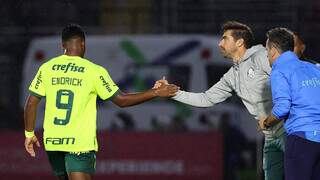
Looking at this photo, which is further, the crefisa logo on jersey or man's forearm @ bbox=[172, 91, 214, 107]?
man's forearm @ bbox=[172, 91, 214, 107]

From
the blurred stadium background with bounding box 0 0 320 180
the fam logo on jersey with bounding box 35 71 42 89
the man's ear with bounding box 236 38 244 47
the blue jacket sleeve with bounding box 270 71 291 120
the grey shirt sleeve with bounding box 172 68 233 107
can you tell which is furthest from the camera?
the blurred stadium background with bounding box 0 0 320 180

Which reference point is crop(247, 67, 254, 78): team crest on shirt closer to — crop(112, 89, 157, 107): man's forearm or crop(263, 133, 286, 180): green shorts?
crop(263, 133, 286, 180): green shorts

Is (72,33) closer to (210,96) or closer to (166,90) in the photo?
(166,90)

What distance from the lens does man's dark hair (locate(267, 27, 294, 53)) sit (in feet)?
29.1

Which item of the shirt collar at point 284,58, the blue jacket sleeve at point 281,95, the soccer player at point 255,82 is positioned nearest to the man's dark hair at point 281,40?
the shirt collar at point 284,58

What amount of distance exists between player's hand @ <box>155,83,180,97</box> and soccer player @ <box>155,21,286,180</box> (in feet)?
1.67

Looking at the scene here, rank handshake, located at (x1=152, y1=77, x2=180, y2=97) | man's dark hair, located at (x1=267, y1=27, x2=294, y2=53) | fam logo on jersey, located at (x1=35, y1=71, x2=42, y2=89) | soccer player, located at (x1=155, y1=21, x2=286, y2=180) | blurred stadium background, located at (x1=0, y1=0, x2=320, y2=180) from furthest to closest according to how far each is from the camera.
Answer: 1. blurred stadium background, located at (x1=0, y1=0, x2=320, y2=180)
2. handshake, located at (x1=152, y1=77, x2=180, y2=97)
3. soccer player, located at (x1=155, y1=21, x2=286, y2=180)
4. fam logo on jersey, located at (x1=35, y1=71, x2=42, y2=89)
5. man's dark hair, located at (x1=267, y1=27, x2=294, y2=53)

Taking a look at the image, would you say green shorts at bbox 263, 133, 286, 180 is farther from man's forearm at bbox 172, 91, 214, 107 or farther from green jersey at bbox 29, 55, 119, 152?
green jersey at bbox 29, 55, 119, 152

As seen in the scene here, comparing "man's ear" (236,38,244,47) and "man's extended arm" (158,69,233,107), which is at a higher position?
"man's ear" (236,38,244,47)

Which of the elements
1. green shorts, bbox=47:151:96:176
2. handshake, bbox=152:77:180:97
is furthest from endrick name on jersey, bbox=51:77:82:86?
handshake, bbox=152:77:180:97

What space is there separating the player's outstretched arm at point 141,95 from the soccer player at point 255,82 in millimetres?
544

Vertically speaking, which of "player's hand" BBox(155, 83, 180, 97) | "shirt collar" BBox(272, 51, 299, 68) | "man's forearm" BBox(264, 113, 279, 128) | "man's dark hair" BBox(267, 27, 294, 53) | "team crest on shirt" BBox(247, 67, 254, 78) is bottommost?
"man's forearm" BBox(264, 113, 279, 128)

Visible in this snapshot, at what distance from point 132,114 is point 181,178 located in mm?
3892

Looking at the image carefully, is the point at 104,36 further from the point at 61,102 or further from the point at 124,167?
the point at 61,102
